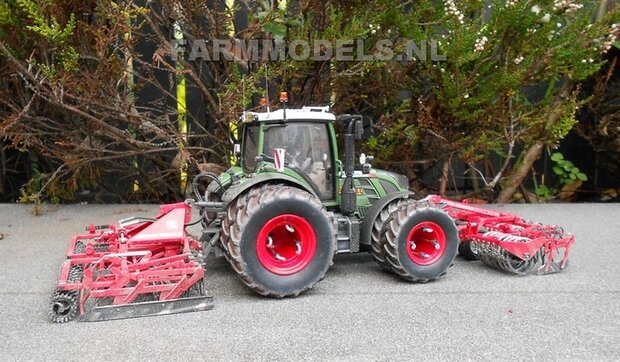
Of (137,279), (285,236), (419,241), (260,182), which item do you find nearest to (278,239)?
(285,236)

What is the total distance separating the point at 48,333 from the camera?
3.40 m

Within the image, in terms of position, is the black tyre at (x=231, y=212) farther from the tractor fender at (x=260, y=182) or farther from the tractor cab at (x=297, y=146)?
the tractor cab at (x=297, y=146)

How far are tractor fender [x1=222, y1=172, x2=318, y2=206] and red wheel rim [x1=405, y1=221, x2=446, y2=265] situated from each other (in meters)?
1.00

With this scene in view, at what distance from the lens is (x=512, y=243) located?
4.48 metres

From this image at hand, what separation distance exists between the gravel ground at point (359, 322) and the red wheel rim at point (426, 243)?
0.80ft

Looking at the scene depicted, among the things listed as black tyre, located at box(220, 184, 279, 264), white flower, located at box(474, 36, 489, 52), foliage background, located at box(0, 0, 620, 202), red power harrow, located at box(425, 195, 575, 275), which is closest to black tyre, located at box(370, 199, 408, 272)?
red power harrow, located at box(425, 195, 575, 275)

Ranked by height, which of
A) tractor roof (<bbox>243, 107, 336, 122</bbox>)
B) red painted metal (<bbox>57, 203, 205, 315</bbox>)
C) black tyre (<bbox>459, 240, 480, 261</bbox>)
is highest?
tractor roof (<bbox>243, 107, 336, 122</bbox>)

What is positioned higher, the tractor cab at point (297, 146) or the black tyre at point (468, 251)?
the tractor cab at point (297, 146)

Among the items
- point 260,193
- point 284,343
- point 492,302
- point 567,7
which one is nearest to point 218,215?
point 260,193

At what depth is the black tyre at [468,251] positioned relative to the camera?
16.4 ft

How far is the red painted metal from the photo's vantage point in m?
3.67

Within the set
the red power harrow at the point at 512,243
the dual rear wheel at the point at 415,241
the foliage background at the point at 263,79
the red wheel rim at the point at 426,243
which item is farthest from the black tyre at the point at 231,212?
the foliage background at the point at 263,79

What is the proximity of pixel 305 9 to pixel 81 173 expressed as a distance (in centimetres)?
436

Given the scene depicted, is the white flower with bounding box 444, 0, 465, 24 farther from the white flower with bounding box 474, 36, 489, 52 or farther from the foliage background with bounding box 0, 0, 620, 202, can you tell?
the white flower with bounding box 474, 36, 489, 52
